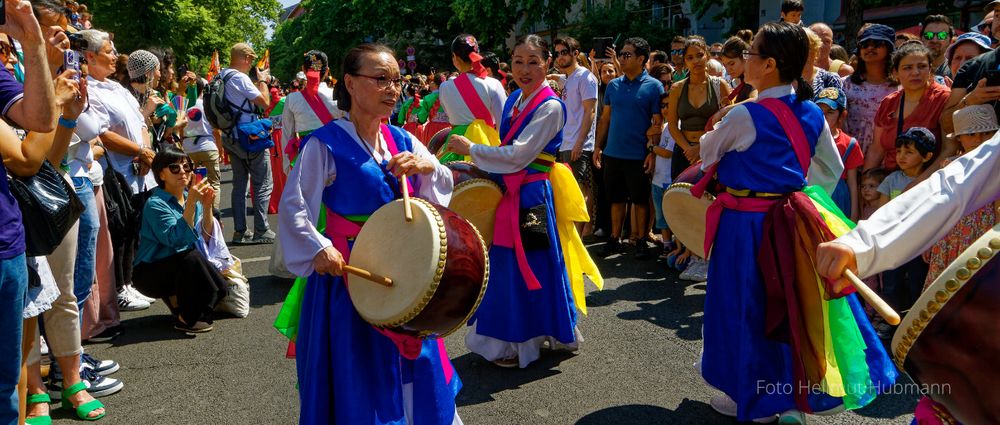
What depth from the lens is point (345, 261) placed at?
284cm

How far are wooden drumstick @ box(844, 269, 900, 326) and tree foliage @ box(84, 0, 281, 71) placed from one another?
28099 millimetres

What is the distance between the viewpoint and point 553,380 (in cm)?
430

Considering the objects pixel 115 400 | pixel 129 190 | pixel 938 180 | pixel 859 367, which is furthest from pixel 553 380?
pixel 129 190

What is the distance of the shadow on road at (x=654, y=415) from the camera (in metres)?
3.72

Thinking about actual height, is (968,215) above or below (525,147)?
below

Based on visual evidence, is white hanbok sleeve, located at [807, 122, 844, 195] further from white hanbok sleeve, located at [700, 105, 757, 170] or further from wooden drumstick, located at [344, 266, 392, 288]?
wooden drumstick, located at [344, 266, 392, 288]

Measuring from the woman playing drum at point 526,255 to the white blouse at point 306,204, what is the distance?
1.57 metres

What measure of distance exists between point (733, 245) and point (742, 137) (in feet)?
1.68

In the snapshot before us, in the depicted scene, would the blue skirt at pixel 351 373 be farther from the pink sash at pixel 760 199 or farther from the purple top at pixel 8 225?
the pink sash at pixel 760 199

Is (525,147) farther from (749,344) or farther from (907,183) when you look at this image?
(907,183)

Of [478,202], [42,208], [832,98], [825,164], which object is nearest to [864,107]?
[832,98]

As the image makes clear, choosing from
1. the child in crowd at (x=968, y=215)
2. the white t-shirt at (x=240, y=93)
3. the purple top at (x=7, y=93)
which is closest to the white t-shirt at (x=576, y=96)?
the white t-shirt at (x=240, y=93)

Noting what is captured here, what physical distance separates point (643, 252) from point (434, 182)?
4403 mm

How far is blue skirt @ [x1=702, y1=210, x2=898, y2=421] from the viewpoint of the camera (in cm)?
345
